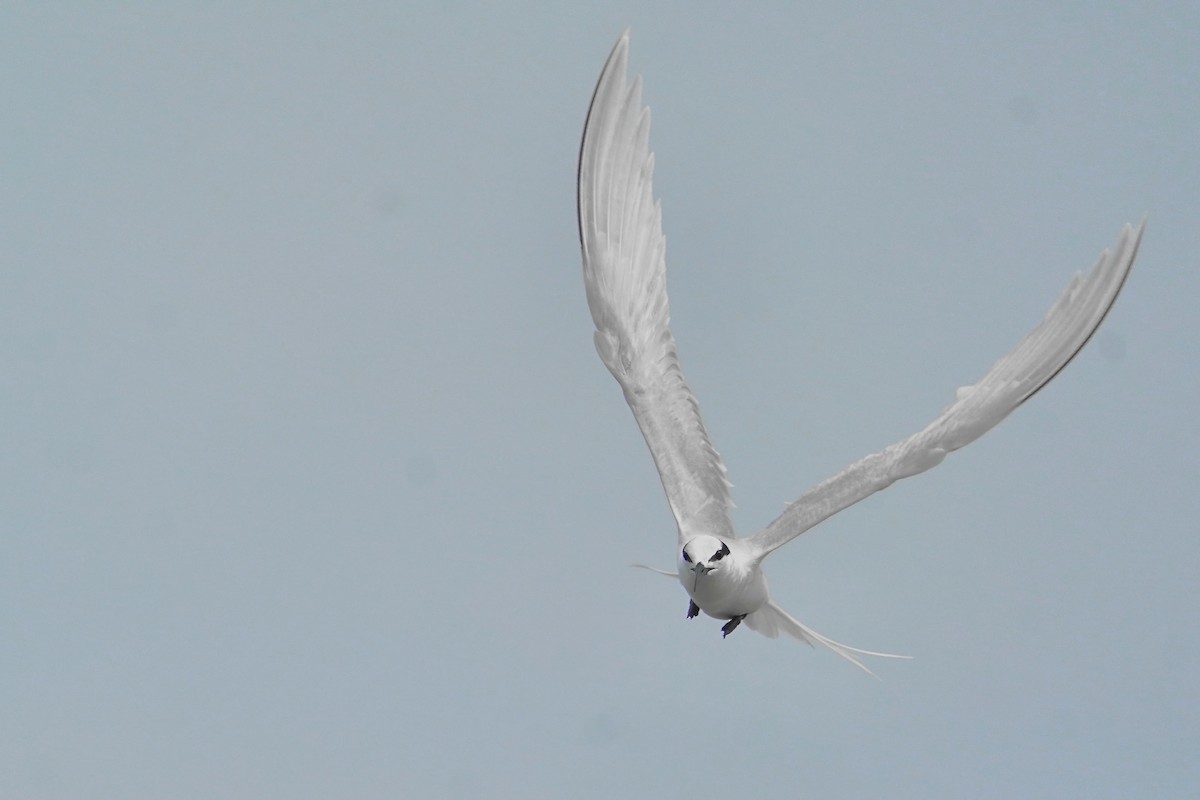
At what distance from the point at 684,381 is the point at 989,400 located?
3.85 m

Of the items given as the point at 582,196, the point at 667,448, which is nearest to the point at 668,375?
the point at 667,448

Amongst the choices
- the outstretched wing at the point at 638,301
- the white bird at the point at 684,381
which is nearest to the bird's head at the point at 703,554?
the white bird at the point at 684,381

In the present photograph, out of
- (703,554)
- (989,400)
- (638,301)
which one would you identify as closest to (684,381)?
(638,301)

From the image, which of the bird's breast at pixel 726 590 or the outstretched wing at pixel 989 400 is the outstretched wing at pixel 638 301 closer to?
the bird's breast at pixel 726 590

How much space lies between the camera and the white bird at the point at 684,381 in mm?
20312

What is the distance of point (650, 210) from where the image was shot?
74.1 ft

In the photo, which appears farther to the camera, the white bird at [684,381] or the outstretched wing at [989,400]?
the white bird at [684,381]

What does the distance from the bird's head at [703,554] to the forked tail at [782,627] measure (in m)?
2.21

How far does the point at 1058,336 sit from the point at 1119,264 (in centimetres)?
100

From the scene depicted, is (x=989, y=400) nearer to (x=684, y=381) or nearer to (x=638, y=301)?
(x=684, y=381)

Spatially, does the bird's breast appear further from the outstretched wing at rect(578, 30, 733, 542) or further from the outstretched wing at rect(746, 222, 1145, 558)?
the outstretched wing at rect(578, 30, 733, 542)

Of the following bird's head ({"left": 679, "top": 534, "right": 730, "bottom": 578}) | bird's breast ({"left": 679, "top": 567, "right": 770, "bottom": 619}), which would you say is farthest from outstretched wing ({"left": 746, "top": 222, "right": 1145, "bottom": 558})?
bird's head ({"left": 679, "top": 534, "right": 730, "bottom": 578})

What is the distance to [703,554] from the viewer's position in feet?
68.6

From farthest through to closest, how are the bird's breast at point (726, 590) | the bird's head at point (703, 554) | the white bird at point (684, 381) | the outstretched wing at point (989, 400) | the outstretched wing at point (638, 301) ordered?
the outstretched wing at point (638, 301)
the bird's breast at point (726, 590)
the bird's head at point (703, 554)
the white bird at point (684, 381)
the outstretched wing at point (989, 400)
